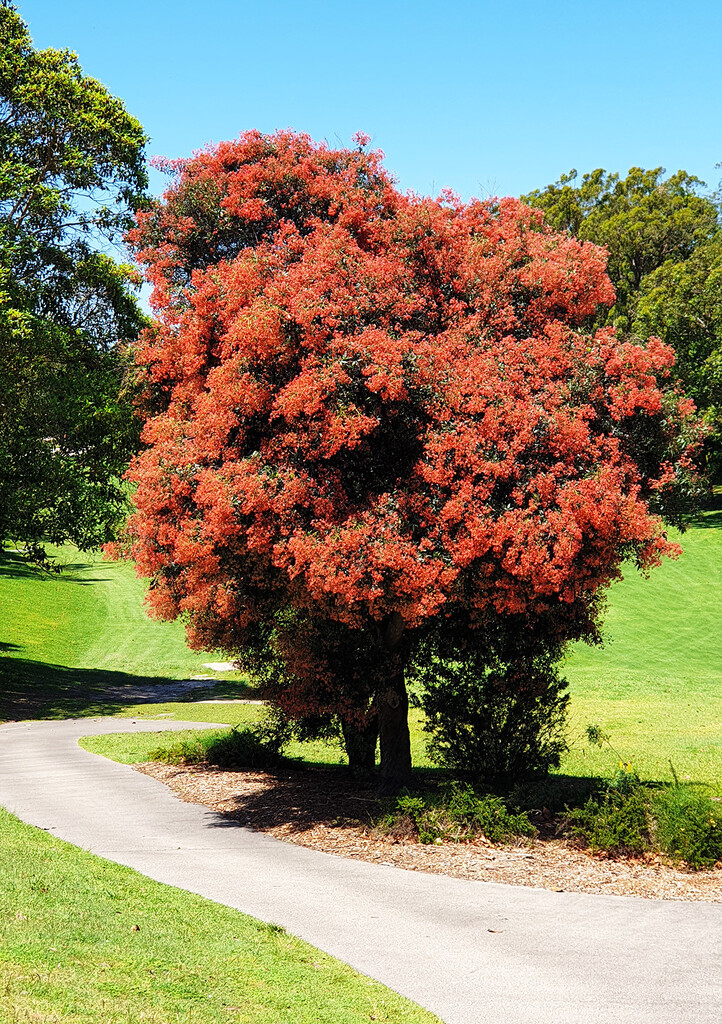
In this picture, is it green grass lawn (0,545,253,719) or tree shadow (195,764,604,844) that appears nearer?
tree shadow (195,764,604,844)

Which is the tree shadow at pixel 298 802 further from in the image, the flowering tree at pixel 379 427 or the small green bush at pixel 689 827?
the small green bush at pixel 689 827

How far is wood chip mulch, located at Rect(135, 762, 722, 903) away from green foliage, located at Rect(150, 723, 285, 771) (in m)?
1.32

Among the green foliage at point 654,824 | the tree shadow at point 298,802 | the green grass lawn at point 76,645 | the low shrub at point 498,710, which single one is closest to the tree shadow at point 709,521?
the green grass lawn at point 76,645

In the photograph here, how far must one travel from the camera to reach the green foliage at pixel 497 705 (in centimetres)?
1388

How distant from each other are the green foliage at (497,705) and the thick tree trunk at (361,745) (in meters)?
1.84

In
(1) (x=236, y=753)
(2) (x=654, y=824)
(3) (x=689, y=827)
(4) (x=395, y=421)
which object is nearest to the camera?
(3) (x=689, y=827)

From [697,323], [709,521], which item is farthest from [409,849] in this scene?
[709,521]

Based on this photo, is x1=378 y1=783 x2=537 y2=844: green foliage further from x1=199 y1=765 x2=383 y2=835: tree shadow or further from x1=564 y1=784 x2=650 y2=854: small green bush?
x1=564 y1=784 x2=650 y2=854: small green bush

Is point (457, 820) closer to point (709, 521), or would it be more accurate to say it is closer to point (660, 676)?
point (660, 676)

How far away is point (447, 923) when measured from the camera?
28.4 ft

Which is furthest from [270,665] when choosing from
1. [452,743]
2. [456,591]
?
[456,591]

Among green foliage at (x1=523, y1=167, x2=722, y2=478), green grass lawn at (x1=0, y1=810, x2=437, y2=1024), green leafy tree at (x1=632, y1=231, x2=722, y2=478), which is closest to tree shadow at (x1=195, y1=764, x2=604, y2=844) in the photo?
green grass lawn at (x1=0, y1=810, x2=437, y2=1024)

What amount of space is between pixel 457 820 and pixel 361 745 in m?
4.10

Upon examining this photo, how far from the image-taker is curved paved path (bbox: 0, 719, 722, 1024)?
686 cm
